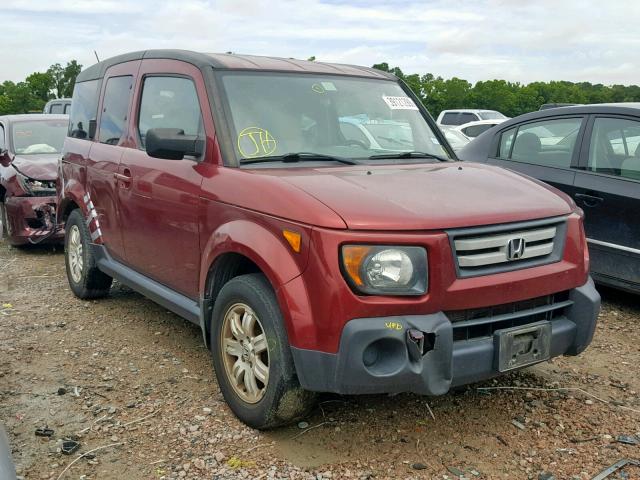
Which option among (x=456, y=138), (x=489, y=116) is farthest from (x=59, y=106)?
(x=489, y=116)

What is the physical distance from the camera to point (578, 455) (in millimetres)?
3279

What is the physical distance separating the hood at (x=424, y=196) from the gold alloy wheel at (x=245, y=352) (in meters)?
0.72

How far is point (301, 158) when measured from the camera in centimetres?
379

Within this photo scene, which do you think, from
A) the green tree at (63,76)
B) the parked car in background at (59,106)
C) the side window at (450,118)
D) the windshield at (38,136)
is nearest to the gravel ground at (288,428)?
the windshield at (38,136)

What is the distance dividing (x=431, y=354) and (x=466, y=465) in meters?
0.64

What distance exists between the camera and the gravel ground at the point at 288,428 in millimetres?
3193

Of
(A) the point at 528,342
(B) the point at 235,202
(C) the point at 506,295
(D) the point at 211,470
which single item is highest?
(B) the point at 235,202

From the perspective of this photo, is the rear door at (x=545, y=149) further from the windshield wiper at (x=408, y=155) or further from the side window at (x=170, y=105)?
the side window at (x=170, y=105)

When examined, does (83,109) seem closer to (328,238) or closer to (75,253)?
(75,253)

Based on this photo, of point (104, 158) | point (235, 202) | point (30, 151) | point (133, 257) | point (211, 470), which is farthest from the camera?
point (30, 151)

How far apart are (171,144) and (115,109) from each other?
1672mm

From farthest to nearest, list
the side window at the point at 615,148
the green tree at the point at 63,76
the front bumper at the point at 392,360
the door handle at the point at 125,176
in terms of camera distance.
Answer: the green tree at the point at 63,76, the side window at the point at 615,148, the door handle at the point at 125,176, the front bumper at the point at 392,360

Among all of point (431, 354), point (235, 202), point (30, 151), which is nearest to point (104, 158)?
point (235, 202)

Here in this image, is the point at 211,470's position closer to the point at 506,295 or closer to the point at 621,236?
the point at 506,295
